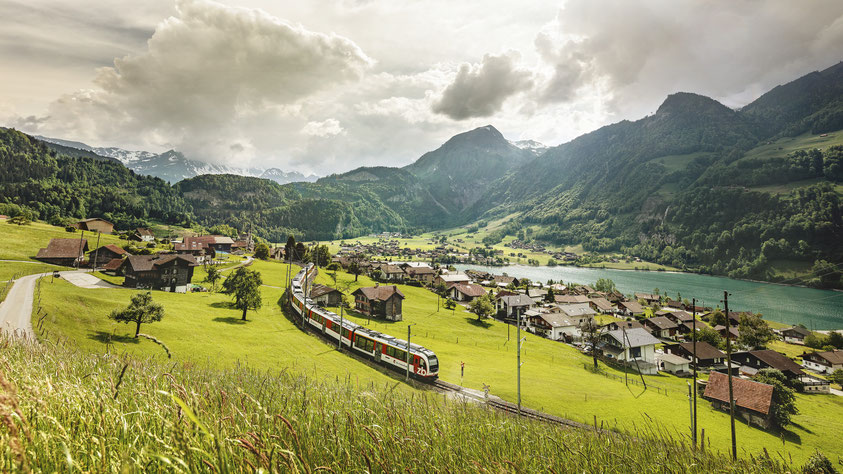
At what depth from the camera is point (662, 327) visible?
69.2 m

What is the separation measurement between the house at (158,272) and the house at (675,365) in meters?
76.9

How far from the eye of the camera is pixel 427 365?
29.0 m

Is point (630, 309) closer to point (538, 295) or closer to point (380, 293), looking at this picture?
point (538, 295)

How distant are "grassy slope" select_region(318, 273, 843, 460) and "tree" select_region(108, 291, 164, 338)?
82.7 feet

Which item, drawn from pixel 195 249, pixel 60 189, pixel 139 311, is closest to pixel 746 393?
pixel 139 311

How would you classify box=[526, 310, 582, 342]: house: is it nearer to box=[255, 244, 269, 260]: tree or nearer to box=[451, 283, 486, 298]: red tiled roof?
box=[451, 283, 486, 298]: red tiled roof

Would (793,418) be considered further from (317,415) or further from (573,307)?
(317,415)

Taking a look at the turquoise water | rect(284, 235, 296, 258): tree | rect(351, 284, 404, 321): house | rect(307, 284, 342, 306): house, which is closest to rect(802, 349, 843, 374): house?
the turquoise water

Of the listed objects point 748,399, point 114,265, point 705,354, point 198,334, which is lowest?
point 705,354

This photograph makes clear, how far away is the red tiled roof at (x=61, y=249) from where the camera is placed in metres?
50.9

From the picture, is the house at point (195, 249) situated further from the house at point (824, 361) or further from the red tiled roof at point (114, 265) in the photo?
the house at point (824, 361)

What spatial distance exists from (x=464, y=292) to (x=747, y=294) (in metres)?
121

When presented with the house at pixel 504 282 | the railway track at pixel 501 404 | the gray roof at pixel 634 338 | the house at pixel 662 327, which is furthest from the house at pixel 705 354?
the house at pixel 504 282

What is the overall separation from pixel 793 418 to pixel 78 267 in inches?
3751
